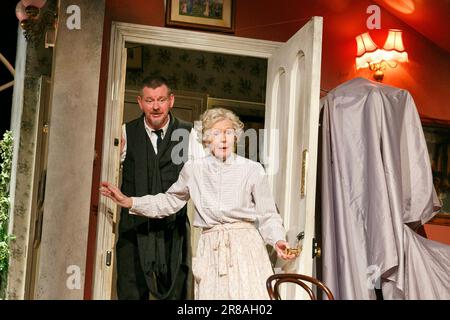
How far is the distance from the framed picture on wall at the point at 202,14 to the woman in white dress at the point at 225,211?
52cm

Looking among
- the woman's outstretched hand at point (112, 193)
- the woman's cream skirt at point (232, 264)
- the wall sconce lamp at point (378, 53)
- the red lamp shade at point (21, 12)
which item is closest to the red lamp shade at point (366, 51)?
the wall sconce lamp at point (378, 53)

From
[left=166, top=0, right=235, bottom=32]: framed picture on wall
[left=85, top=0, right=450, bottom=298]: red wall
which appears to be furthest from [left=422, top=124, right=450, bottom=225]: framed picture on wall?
[left=166, top=0, right=235, bottom=32]: framed picture on wall

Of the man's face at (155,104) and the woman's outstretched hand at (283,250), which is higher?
the man's face at (155,104)

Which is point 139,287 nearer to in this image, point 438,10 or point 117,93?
point 117,93

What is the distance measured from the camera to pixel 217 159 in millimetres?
4469

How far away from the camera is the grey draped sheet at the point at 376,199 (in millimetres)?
4008

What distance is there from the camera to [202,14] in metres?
4.60

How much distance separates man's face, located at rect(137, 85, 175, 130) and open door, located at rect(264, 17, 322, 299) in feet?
2.14

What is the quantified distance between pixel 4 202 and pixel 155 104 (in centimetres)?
112

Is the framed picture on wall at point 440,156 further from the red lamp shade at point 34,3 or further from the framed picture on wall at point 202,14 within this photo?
the red lamp shade at point 34,3

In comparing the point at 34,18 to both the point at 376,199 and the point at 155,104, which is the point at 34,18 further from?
the point at 376,199

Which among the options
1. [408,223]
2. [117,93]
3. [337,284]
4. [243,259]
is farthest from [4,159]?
[408,223]

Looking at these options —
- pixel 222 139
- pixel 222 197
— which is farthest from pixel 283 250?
pixel 222 139

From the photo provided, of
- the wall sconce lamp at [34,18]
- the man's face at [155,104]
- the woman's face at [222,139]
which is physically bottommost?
the woman's face at [222,139]
